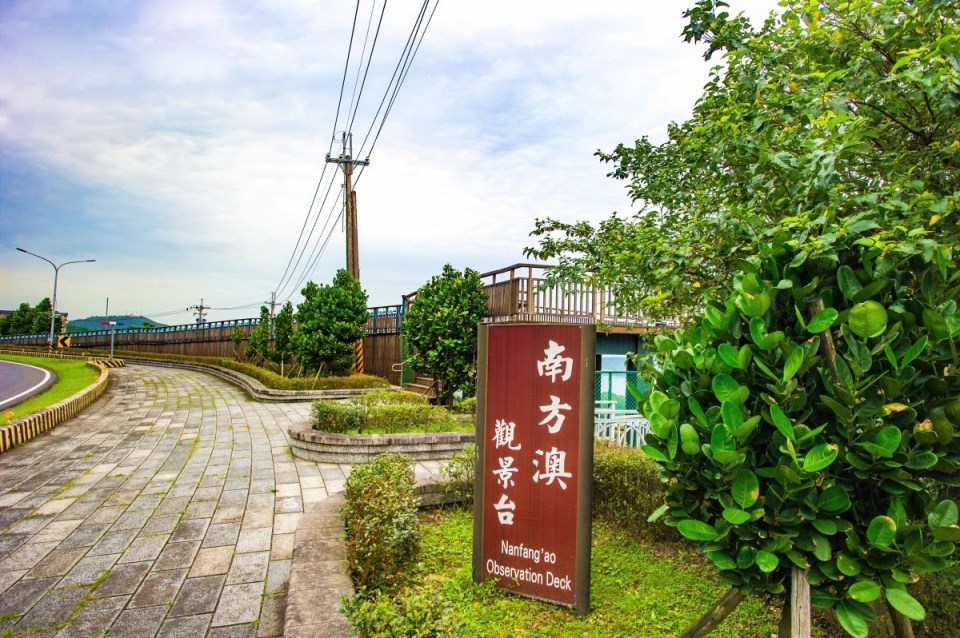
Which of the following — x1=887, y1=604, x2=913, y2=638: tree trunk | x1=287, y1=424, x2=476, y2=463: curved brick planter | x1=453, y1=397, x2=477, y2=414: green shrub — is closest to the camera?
x1=887, y1=604, x2=913, y2=638: tree trunk

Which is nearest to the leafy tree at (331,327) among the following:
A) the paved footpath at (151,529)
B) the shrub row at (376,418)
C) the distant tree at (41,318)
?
the paved footpath at (151,529)

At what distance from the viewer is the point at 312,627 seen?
303 centimetres

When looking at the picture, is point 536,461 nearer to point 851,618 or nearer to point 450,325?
point 851,618

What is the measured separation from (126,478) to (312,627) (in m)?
5.86

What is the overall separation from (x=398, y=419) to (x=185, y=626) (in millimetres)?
5836

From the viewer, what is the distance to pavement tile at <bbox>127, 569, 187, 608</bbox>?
156 inches

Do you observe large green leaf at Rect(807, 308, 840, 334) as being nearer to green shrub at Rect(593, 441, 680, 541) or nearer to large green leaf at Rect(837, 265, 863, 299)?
large green leaf at Rect(837, 265, 863, 299)

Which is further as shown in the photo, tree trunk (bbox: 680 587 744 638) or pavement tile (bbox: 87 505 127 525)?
pavement tile (bbox: 87 505 127 525)

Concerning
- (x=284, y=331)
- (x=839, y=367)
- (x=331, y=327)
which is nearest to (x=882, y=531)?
(x=839, y=367)

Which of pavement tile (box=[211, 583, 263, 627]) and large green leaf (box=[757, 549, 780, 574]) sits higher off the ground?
large green leaf (box=[757, 549, 780, 574])

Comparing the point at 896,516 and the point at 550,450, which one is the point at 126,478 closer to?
the point at 550,450

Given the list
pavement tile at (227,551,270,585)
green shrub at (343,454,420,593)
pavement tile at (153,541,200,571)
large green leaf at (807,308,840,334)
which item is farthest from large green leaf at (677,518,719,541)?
pavement tile at (153,541,200,571)

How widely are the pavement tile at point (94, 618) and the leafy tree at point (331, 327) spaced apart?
13.8 metres

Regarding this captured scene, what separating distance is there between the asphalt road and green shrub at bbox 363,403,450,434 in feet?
34.9
